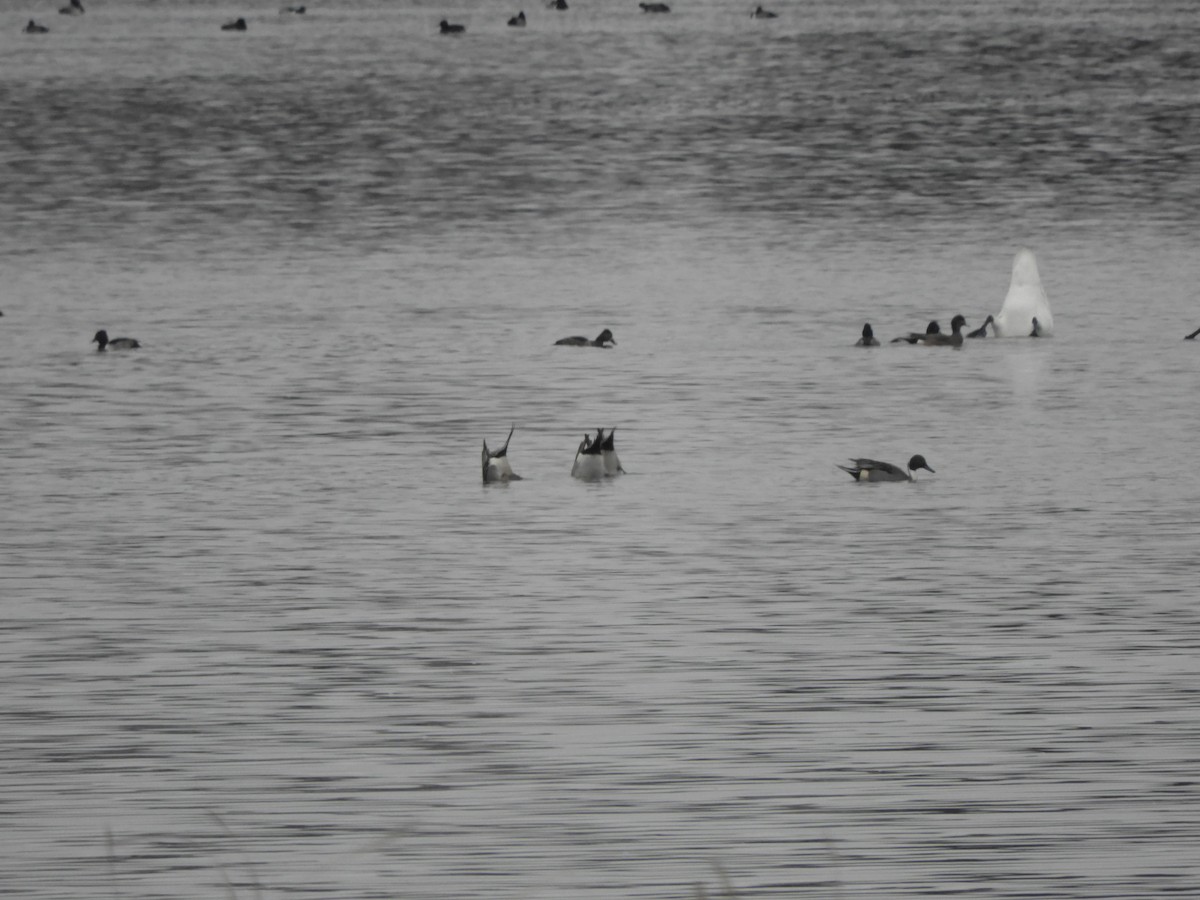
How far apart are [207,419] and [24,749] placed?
33.9 feet

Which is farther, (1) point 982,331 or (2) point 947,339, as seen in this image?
(1) point 982,331

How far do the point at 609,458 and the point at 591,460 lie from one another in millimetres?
163

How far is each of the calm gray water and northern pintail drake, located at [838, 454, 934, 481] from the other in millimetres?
119

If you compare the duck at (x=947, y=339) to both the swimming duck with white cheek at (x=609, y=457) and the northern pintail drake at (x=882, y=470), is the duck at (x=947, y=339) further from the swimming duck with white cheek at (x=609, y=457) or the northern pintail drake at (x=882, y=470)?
the swimming duck with white cheek at (x=609, y=457)

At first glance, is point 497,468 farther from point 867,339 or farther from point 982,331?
point 982,331

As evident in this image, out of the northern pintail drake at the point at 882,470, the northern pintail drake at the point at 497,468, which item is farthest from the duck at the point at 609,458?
the northern pintail drake at the point at 882,470

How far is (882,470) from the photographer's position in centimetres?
1972

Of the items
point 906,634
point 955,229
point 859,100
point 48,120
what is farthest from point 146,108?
point 906,634

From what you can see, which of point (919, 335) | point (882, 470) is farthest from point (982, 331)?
point (882, 470)

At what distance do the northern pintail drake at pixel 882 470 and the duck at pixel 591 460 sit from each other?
1760 millimetres

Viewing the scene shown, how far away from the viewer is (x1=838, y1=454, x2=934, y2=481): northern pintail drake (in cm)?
1972

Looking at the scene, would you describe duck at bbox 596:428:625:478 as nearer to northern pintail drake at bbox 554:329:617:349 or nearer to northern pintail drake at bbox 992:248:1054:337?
northern pintail drake at bbox 554:329:617:349

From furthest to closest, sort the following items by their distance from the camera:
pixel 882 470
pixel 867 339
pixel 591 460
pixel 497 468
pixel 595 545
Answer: pixel 867 339 → pixel 591 460 → pixel 497 468 → pixel 882 470 → pixel 595 545

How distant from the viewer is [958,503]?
63.8 feet
